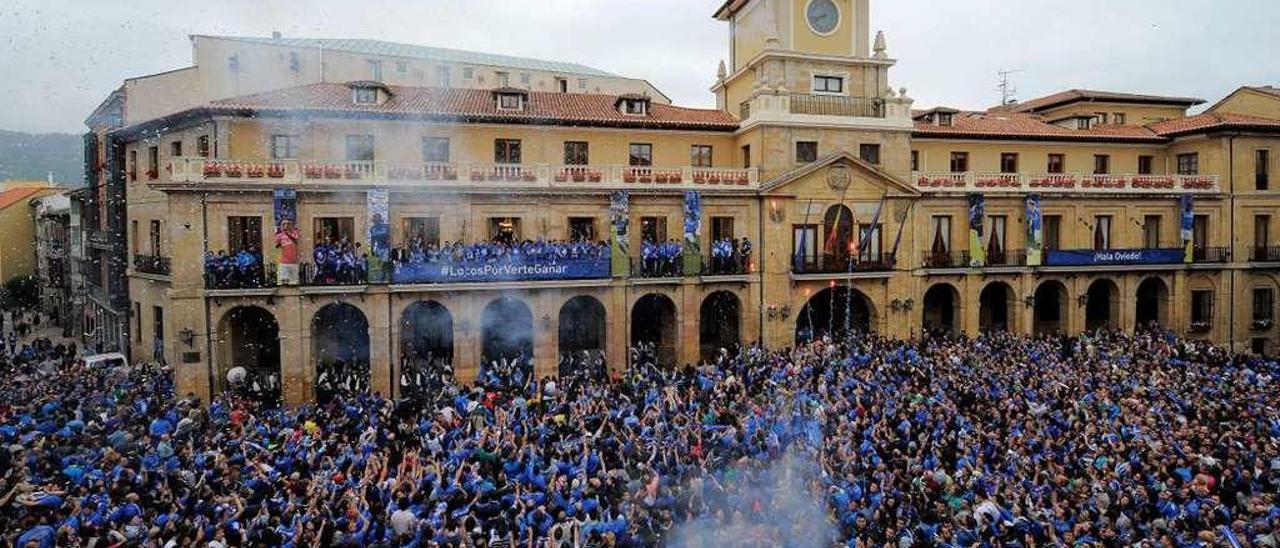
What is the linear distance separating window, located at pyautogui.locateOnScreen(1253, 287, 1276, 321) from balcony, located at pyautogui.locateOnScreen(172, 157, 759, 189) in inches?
932

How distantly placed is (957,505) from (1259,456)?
20.8ft

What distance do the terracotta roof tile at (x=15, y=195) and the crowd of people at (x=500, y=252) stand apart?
39.9 m

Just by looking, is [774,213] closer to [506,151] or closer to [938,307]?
[938,307]

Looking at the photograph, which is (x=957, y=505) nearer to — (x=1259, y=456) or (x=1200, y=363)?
(x=1259, y=456)

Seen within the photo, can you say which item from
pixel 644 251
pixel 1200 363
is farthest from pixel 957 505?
pixel 1200 363

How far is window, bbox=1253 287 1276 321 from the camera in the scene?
3584 centimetres

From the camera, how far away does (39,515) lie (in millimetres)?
11711

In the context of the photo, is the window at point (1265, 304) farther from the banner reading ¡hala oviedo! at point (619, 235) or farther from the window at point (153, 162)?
the window at point (153, 162)

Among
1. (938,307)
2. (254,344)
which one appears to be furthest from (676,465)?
(938,307)

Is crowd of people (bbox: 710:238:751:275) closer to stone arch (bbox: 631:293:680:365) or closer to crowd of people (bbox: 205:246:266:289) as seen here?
stone arch (bbox: 631:293:680:365)

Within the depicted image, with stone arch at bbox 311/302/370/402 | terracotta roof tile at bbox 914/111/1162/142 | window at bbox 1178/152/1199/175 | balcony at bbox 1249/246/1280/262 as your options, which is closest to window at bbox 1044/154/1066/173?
terracotta roof tile at bbox 914/111/1162/142

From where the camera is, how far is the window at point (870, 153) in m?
31.6

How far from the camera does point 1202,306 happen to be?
35.2 metres

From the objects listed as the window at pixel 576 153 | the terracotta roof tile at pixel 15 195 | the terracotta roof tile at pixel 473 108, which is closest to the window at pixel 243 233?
the terracotta roof tile at pixel 473 108
